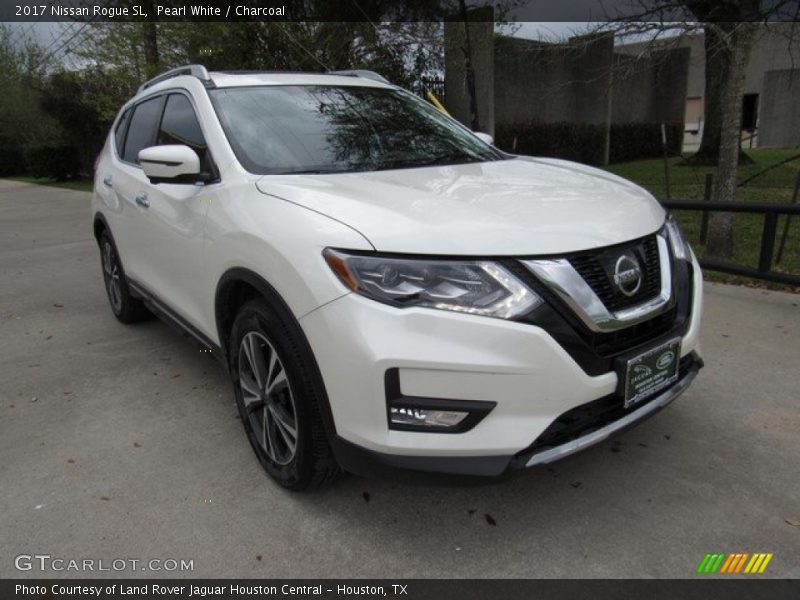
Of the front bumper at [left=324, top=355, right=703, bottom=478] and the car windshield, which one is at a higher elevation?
the car windshield

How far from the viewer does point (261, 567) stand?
7.74 ft

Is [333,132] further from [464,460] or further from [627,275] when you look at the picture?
[464,460]

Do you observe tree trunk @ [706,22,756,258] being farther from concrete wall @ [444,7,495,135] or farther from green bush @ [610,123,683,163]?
green bush @ [610,123,683,163]

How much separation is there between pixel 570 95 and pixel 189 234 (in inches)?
759

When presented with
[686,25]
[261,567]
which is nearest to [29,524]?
[261,567]

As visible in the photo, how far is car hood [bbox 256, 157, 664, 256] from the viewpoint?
7.02 feet

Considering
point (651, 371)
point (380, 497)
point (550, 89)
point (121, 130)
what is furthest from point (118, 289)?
point (550, 89)

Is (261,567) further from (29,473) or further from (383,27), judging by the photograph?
(383,27)

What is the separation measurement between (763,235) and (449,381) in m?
4.38

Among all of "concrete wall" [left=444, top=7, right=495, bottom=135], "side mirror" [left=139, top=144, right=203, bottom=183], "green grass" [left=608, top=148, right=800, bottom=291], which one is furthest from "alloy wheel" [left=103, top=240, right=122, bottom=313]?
"concrete wall" [left=444, top=7, right=495, bottom=135]

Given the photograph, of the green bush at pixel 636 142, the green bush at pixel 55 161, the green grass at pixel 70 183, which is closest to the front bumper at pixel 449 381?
the green grass at pixel 70 183

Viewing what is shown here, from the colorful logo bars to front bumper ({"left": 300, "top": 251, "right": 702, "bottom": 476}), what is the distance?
64 centimetres

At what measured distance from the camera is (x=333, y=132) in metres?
3.27

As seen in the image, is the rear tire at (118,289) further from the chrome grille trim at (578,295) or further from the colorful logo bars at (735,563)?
the colorful logo bars at (735,563)
